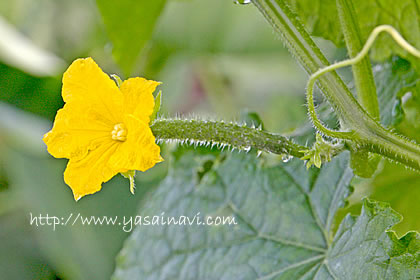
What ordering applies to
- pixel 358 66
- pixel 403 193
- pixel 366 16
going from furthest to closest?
pixel 403 193, pixel 366 16, pixel 358 66

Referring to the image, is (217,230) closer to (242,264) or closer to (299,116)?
(242,264)

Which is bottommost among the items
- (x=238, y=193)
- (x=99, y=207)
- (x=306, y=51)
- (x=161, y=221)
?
(x=99, y=207)

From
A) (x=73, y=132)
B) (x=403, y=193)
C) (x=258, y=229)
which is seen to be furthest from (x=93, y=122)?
(x=403, y=193)

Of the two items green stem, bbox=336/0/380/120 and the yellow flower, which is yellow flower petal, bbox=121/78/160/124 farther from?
green stem, bbox=336/0/380/120

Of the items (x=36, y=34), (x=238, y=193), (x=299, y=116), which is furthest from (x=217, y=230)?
(x=36, y=34)

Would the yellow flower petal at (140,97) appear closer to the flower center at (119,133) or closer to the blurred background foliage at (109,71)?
the flower center at (119,133)

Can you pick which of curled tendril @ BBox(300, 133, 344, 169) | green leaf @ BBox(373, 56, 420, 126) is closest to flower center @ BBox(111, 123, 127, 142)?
curled tendril @ BBox(300, 133, 344, 169)

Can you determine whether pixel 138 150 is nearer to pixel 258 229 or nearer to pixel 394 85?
pixel 258 229
